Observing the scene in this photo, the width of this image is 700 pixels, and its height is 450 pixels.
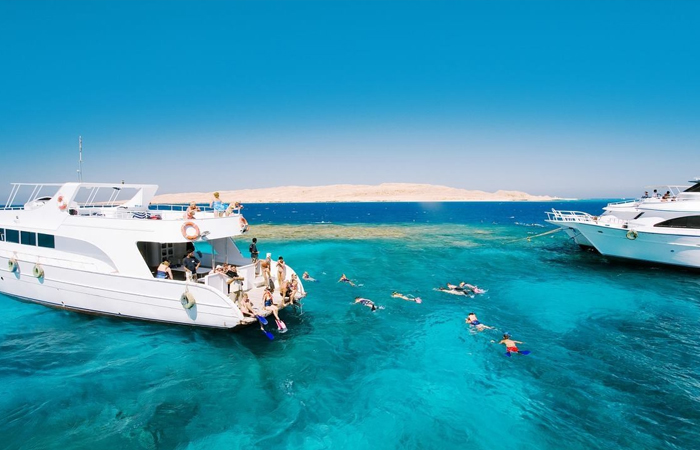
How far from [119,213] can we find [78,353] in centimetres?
698

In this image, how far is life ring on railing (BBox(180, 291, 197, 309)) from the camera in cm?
1219

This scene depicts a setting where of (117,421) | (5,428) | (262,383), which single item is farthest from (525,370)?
(5,428)

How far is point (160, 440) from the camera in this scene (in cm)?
809

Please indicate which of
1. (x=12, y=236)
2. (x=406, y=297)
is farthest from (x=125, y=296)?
(x=406, y=297)

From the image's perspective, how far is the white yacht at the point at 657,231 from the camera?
24.4 m

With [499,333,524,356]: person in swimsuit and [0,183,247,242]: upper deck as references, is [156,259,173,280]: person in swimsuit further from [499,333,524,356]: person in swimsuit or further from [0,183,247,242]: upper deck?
[499,333,524,356]: person in swimsuit

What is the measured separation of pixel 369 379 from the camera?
35.8 ft

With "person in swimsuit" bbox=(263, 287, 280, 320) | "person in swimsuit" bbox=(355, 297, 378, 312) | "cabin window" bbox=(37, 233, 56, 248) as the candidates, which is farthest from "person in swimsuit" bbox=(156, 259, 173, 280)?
"person in swimsuit" bbox=(355, 297, 378, 312)

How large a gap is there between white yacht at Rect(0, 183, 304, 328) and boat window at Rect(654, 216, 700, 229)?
87.6ft

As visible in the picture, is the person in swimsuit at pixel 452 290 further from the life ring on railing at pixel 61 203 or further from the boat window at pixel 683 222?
the life ring on railing at pixel 61 203

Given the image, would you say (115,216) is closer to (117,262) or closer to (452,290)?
(117,262)

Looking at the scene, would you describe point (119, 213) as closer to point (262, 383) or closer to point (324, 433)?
point (262, 383)

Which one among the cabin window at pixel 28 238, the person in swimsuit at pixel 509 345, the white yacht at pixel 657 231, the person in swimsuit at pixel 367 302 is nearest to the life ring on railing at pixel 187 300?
the person in swimsuit at pixel 367 302

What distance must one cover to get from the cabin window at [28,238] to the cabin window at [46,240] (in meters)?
0.43
